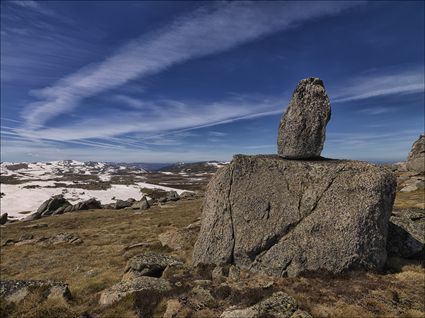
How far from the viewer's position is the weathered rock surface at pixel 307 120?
75.6 feet

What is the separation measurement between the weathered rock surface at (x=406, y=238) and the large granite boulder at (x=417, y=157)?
71756mm

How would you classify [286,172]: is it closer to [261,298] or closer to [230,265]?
[230,265]

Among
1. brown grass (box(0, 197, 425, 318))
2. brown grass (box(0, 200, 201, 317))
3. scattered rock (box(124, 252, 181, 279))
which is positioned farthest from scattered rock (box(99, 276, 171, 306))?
scattered rock (box(124, 252, 181, 279))

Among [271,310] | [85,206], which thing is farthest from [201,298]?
[85,206]

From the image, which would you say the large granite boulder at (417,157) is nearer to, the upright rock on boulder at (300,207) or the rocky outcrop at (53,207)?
the upright rock on boulder at (300,207)

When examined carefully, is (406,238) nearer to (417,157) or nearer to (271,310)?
(271,310)

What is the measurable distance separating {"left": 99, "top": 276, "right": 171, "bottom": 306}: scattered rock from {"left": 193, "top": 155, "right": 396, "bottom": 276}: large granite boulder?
4939 millimetres

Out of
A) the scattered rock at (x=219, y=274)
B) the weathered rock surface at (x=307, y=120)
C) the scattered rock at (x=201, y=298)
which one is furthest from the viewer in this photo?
the weathered rock surface at (x=307, y=120)

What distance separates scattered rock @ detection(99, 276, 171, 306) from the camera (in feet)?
57.9

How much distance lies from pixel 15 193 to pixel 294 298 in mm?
Result: 188173

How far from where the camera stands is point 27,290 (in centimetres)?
1959

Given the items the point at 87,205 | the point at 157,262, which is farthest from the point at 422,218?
the point at 87,205

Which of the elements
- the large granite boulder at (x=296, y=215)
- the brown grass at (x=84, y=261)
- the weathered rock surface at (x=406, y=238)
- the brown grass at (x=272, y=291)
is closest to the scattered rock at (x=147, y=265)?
the brown grass at (x=272, y=291)

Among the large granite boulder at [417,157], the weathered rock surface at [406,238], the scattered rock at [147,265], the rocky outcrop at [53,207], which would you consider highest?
the large granite boulder at [417,157]
